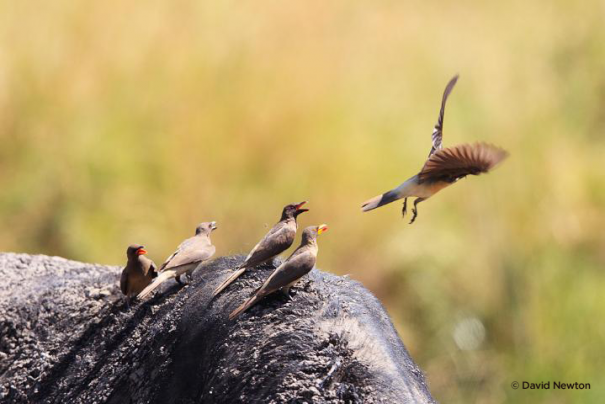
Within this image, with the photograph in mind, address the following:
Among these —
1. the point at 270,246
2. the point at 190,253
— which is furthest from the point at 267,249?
the point at 190,253

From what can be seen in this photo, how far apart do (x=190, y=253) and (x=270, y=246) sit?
1.33ft

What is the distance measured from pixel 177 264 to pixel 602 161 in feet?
24.3

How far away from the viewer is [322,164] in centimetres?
879

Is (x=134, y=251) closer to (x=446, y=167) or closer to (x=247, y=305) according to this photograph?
(x=247, y=305)

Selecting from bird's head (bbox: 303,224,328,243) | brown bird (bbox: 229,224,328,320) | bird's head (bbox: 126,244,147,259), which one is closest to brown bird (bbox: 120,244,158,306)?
bird's head (bbox: 126,244,147,259)

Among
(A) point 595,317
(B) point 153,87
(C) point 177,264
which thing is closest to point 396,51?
(B) point 153,87

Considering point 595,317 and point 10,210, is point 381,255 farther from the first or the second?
point 10,210

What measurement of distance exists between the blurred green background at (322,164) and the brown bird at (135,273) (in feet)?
12.4

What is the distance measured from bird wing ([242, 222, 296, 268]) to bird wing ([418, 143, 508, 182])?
1.68ft

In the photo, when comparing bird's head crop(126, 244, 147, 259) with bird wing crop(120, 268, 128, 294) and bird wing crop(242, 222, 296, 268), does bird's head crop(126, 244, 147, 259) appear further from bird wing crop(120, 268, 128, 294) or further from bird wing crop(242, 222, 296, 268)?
bird wing crop(242, 222, 296, 268)

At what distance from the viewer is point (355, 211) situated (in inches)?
339

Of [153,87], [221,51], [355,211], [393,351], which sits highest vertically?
[221,51]

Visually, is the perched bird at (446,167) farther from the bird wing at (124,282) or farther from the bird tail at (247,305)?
the bird wing at (124,282)

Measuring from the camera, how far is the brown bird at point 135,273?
380 centimetres
